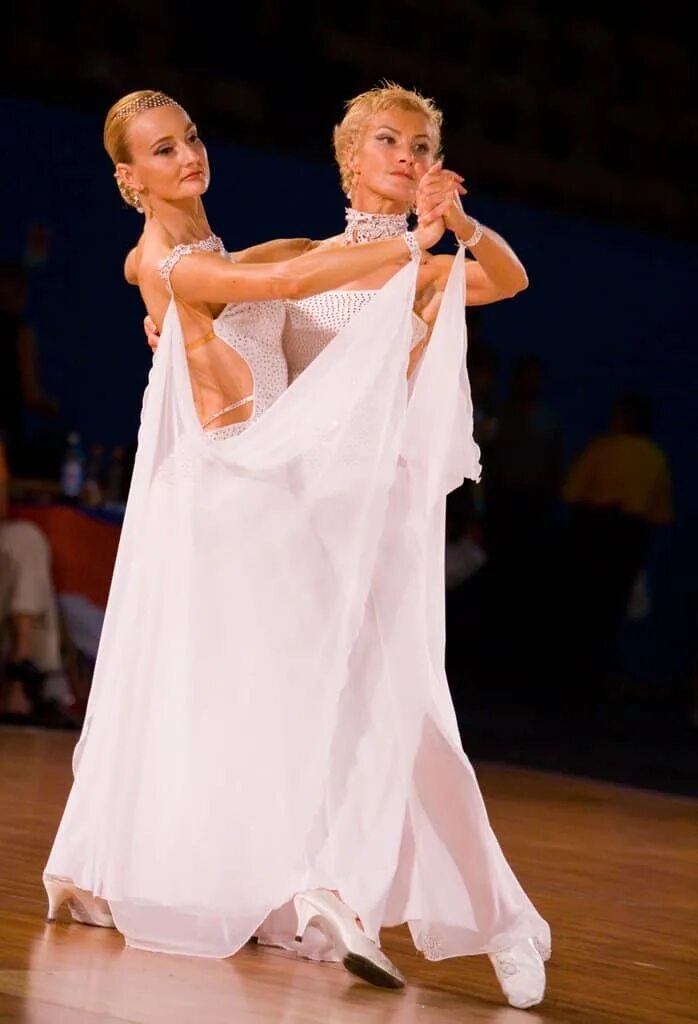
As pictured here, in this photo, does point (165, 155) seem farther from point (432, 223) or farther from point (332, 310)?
point (432, 223)

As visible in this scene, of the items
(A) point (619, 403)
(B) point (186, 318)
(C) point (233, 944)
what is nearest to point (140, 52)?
(A) point (619, 403)

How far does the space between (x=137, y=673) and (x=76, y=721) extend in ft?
12.3

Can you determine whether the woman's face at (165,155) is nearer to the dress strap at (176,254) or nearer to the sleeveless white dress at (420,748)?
the dress strap at (176,254)

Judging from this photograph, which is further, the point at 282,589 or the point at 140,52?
the point at 140,52

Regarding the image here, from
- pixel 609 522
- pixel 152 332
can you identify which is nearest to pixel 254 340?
pixel 152 332

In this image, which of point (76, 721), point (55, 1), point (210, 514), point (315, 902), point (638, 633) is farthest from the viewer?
point (638, 633)

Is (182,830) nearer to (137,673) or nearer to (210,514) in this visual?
(137,673)

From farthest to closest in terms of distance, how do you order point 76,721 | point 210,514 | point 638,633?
point 638,633, point 76,721, point 210,514

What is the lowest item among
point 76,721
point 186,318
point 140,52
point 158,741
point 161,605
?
point 76,721

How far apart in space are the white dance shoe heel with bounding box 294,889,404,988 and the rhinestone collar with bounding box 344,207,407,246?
1.19 meters

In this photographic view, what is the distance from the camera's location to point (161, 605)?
128 inches

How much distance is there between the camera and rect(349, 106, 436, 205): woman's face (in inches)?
131

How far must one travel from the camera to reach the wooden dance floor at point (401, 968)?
272 cm

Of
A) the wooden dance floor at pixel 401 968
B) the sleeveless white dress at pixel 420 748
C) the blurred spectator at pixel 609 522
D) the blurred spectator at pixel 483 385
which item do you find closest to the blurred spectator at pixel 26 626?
the wooden dance floor at pixel 401 968
